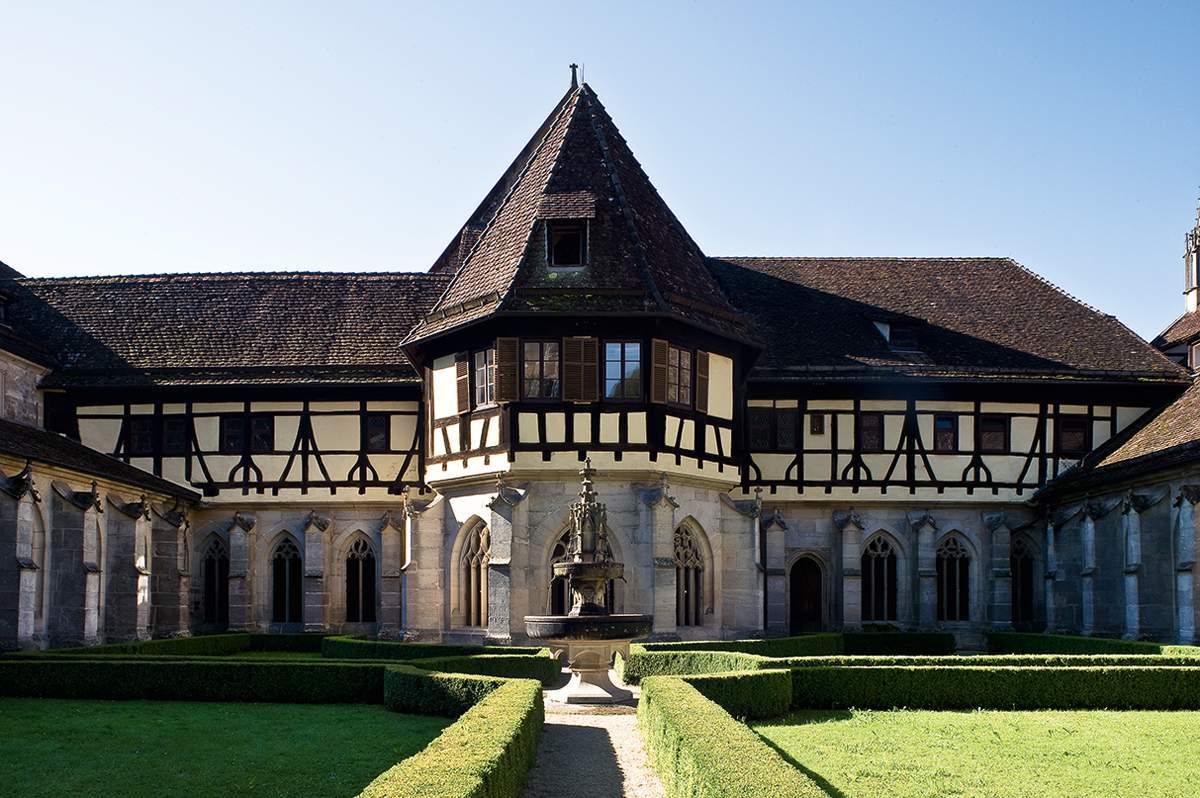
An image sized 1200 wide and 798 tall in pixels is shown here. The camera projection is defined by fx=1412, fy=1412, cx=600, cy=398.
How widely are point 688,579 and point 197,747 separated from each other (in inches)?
735

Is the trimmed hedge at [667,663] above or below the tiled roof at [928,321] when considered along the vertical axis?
below

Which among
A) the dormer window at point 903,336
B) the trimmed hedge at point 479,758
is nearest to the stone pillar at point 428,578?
the dormer window at point 903,336

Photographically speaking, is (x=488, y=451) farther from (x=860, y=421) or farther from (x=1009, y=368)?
(x=1009, y=368)

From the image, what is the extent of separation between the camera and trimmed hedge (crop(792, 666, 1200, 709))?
2544 cm

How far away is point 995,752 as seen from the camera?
19.3 m

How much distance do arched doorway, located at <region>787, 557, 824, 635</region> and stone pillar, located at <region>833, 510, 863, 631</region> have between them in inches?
47.8

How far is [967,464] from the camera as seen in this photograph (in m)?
42.2

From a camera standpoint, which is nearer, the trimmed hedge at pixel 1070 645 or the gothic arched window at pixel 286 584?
the trimmed hedge at pixel 1070 645

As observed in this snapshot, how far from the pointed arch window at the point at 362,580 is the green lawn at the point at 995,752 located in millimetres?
20316

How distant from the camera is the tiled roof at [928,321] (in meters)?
41.6

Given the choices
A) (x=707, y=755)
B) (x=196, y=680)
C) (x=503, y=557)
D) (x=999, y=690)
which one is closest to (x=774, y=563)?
(x=503, y=557)

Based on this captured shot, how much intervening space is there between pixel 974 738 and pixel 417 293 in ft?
92.0

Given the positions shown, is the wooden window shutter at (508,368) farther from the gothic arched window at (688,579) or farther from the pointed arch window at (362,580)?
the pointed arch window at (362,580)

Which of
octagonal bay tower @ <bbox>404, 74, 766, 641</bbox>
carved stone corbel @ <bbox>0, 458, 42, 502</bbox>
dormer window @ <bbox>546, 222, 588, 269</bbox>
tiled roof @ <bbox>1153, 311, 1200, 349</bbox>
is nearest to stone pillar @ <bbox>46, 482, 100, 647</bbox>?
carved stone corbel @ <bbox>0, 458, 42, 502</bbox>
